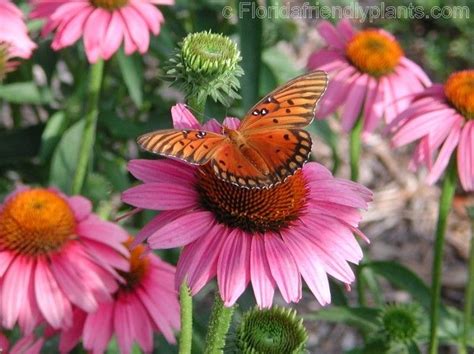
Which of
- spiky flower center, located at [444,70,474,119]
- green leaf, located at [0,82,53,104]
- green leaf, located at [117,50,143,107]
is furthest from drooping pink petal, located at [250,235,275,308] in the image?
green leaf, located at [0,82,53,104]

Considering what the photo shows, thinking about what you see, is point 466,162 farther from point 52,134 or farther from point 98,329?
point 52,134

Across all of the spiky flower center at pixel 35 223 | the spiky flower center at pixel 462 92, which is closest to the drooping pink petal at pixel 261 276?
the spiky flower center at pixel 35 223

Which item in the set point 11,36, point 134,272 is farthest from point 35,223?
point 11,36

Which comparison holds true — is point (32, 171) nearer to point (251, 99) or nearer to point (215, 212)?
point (251, 99)

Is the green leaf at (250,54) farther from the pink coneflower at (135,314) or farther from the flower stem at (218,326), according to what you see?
the flower stem at (218,326)

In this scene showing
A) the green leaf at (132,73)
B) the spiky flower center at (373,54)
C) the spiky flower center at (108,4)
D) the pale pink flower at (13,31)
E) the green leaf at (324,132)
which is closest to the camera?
the pale pink flower at (13,31)

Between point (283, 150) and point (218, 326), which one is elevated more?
point (283, 150)

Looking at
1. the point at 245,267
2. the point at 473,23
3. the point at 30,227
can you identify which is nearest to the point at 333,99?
the point at 30,227
